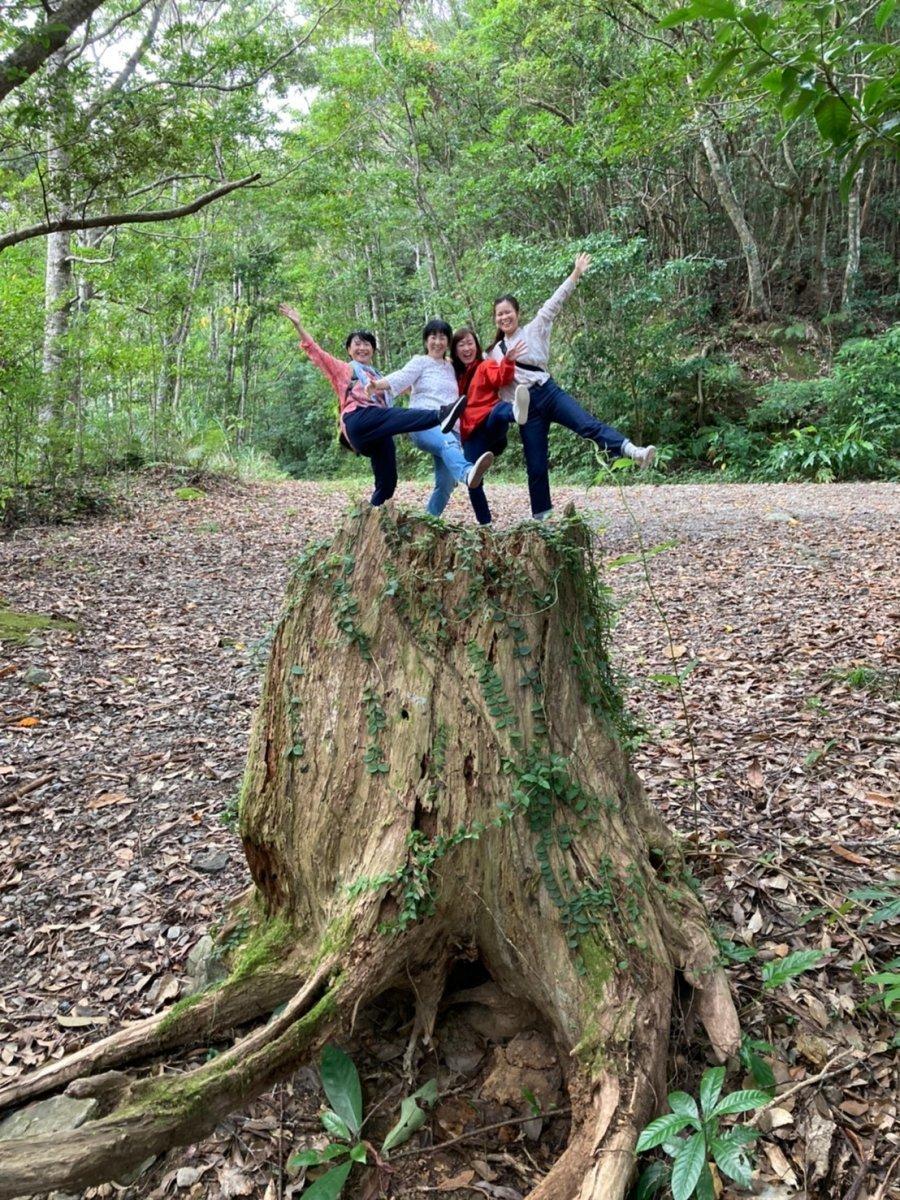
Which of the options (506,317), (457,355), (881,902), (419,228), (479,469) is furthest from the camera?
(419,228)

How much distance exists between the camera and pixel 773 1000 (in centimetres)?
212

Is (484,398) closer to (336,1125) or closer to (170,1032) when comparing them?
(170,1032)

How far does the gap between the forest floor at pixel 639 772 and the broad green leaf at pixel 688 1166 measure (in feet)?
0.81

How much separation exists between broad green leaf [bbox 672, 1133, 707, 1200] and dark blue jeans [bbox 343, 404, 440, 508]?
3599 mm

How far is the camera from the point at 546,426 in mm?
5066

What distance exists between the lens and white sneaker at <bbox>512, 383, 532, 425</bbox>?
4.57 meters

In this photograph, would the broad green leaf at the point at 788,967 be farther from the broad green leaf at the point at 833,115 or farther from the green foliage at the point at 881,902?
the broad green leaf at the point at 833,115

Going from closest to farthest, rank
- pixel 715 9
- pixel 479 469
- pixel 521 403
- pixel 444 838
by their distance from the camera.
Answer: pixel 715 9 → pixel 444 838 → pixel 479 469 → pixel 521 403

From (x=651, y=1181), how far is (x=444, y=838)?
900 millimetres

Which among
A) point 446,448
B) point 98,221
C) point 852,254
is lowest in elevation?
point 446,448

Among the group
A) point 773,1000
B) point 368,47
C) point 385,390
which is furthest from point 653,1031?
point 368,47

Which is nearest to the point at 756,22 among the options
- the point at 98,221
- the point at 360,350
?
the point at 360,350

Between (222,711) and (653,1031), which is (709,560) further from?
(653,1031)

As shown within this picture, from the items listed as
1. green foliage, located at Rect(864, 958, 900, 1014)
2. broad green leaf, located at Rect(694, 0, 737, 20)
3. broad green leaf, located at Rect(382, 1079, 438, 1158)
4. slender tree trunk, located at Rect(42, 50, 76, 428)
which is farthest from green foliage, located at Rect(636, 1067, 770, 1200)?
slender tree trunk, located at Rect(42, 50, 76, 428)
